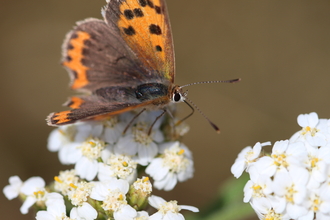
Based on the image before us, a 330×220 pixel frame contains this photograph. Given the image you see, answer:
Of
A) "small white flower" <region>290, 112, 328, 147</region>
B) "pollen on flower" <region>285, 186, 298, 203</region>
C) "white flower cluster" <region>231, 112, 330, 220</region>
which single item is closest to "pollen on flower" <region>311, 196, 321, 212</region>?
"white flower cluster" <region>231, 112, 330, 220</region>

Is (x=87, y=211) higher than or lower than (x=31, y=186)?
lower

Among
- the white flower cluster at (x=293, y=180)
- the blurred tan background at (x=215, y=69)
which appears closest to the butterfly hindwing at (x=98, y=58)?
the white flower cluster at (x=293, y=180)

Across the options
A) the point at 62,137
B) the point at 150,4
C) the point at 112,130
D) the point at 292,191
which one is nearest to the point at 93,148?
the point at 112,130

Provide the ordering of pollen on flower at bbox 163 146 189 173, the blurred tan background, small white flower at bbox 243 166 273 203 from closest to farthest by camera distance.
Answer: small white flower at bbox 243 166 273 203
pollen on flower at bbox 163 146 189 173
the blurred tan background

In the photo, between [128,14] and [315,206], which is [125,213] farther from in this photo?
[128,14]

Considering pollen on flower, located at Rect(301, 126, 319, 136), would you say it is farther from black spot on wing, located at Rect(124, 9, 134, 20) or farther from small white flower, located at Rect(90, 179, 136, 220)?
black spot on wing, located at Rect(124, 9, 134, 20)

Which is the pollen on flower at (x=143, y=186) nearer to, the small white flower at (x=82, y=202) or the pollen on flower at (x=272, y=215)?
the small white flower at (x=82, y=202)
